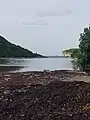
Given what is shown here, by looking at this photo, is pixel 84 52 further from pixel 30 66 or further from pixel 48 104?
pixel 30 66

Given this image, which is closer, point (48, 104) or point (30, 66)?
point (48, 104)

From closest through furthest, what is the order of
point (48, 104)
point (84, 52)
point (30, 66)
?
point (48, 104) → point (84, 52) → point (30, 66)

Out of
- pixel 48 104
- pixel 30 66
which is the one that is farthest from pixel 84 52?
pixel 30 66

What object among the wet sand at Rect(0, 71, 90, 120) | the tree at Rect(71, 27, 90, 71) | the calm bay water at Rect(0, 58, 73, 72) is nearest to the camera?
the wet sand at Rect(0, 71, 90, 120)

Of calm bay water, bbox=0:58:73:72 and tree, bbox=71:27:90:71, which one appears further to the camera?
calm bay water, bbox=0:58:73:72

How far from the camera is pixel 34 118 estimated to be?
17547 mm

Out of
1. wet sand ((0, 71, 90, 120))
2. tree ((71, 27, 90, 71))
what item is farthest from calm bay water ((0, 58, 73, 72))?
wet sand ((0, 71, 90, 120))

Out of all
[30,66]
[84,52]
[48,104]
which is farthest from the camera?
[30,66]

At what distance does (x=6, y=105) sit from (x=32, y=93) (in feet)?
13.2

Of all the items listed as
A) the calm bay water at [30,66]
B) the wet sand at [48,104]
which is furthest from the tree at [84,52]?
the wet sand at [48,104]

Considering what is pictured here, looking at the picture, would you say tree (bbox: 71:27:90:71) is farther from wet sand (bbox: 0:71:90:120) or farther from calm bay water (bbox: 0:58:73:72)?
wet sand (bbox: 0:71:90:120)

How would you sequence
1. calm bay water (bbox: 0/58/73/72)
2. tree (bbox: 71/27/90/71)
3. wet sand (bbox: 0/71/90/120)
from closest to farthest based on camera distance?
wet sand (bbox: 0/71/90/120) → tree (bbox: 71/27/90/71) → calm bay water (bbox: 0/58/73/72)

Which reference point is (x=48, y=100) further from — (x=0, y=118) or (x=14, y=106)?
(x=0, y=118)

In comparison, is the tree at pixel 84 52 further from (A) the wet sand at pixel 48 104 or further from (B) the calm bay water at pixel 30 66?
(A) the wet sand at pixel 48 104
